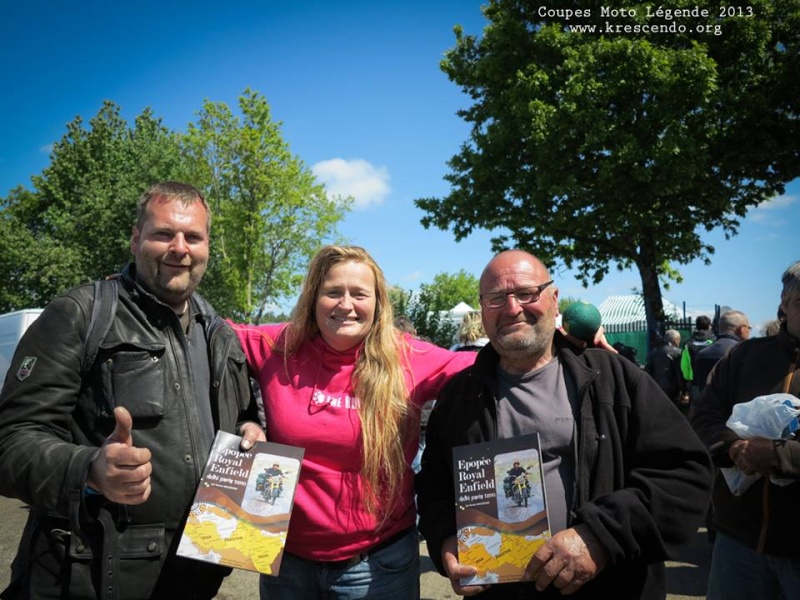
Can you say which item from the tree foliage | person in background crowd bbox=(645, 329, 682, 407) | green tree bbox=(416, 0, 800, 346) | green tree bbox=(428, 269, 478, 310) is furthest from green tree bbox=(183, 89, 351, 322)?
green tree bbox=(428, 269, 478, 310)

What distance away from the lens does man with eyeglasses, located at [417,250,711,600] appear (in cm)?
192

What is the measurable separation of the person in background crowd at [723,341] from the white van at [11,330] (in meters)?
9.98

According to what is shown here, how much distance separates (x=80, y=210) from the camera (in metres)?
28.0

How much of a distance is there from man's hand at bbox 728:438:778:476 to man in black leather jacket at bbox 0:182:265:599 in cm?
210

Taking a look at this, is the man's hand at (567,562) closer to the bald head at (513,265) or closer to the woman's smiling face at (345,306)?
the bald head at (513,265)

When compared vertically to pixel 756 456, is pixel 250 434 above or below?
above

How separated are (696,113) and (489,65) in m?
5.59

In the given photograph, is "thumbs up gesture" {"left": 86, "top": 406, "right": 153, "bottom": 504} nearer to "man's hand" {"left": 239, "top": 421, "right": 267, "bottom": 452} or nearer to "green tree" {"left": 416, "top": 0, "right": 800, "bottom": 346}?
"man's hand" {"left": 239, "top": 421, "right": 267, "bottom": 452}

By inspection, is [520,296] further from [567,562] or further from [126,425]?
[126,425]

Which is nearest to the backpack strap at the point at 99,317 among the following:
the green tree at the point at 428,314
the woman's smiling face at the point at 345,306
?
the woman's smiling face at the point at 345,306

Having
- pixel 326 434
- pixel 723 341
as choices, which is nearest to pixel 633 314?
pixel 723 341

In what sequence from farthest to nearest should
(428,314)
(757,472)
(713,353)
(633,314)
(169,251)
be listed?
(633,314), (428,314), (713,353), (757,472), (169,251)

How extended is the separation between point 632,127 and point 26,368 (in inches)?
583

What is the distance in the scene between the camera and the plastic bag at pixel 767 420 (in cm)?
239
